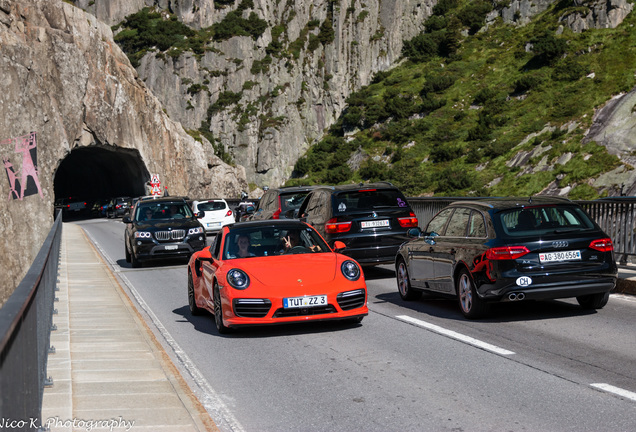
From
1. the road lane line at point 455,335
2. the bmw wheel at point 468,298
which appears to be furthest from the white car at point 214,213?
the bmw wheel at point 468,298

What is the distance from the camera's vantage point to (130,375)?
23.5 ft

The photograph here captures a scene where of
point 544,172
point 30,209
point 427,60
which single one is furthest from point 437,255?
point 427,60

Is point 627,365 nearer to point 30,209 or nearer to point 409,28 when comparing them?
point 30,209

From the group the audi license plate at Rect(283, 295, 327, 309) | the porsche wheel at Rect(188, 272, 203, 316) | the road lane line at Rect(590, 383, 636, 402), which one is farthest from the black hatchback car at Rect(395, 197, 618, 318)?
the porsche wheel at Rect(188, 272, 203, 316)

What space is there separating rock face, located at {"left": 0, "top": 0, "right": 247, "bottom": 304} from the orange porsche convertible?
32.6 m

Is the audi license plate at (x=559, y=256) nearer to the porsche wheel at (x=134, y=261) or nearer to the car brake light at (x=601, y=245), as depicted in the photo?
the car brake light at (x=601, y=245)

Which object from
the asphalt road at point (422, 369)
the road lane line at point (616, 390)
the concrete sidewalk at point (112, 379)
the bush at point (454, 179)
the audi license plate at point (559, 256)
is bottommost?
the asphalt road at point (422, 369)

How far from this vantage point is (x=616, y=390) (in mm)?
6305

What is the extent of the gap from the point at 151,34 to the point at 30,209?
57844mm

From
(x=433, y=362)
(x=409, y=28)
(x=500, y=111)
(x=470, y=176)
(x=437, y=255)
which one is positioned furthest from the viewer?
(x=409, y=28)

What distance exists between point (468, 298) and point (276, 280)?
2674 millimetres

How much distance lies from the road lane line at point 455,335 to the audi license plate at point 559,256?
1515 mm

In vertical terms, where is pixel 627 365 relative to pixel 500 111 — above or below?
below

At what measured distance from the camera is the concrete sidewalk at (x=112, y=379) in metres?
5.61
